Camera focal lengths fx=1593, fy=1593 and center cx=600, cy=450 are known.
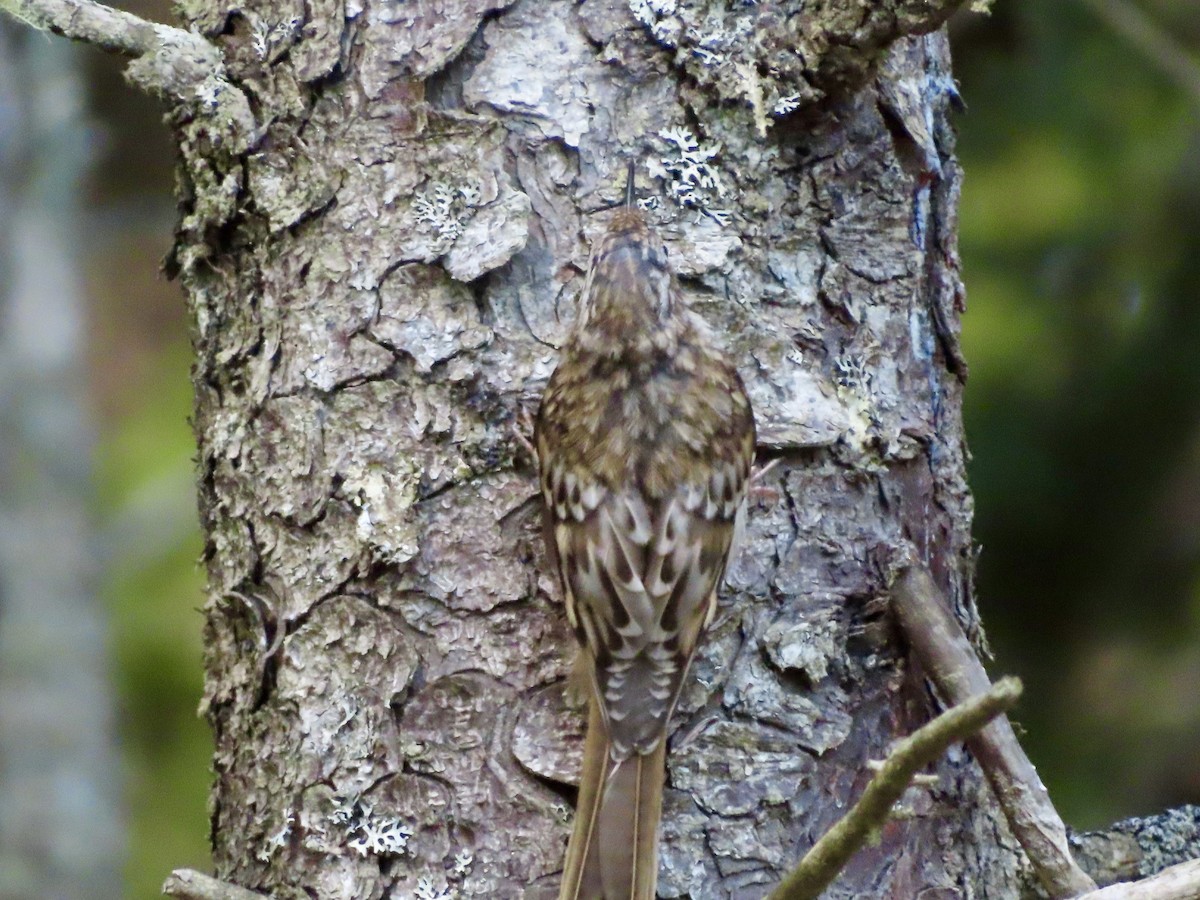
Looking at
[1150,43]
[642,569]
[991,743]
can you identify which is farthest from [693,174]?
[1150,43]

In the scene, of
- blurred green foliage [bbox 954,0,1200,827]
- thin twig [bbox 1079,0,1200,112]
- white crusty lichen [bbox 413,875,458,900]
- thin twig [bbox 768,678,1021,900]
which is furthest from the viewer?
blurred green foliage [bbox 954,0,1200,827]

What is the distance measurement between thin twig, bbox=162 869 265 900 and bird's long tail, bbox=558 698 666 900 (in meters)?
0.47

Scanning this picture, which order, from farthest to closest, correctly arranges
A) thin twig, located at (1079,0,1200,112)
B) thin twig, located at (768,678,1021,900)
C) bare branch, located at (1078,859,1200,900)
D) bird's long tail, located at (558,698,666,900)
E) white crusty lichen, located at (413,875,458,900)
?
thin twig, located at (1079,0,1200,112)
white crusty lichen, located at (413,875,458,900)
bird's long tail, located at (558,698,666,900)
bare branch, located at (1078,859,1200,900)
thin twig, located at (768,678,1021,900)

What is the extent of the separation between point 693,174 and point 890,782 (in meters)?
1.17

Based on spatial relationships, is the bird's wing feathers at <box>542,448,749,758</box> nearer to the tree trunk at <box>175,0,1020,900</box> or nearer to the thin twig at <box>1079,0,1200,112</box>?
the tree trunk at <box>175,0,1020,900</box>

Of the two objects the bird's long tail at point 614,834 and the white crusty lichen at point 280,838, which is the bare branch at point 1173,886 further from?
the white crusty lichen at point 280,838

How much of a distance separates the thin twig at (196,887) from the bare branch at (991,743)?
3.40 ft

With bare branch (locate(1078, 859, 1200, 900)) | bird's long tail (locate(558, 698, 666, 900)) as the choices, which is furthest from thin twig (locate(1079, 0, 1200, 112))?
bare branch (locate(1078, 859, 1200, 900))

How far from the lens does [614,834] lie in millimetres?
2184

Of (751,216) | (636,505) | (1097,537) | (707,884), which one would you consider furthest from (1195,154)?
(707,884)

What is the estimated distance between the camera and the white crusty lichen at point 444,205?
2.38m

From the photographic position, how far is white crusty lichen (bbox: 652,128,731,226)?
7.99 ft

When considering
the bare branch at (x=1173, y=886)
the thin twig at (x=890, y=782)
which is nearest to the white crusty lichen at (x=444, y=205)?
the thin twig at (x=890, y=782)

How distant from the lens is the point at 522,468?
7.78 ft
